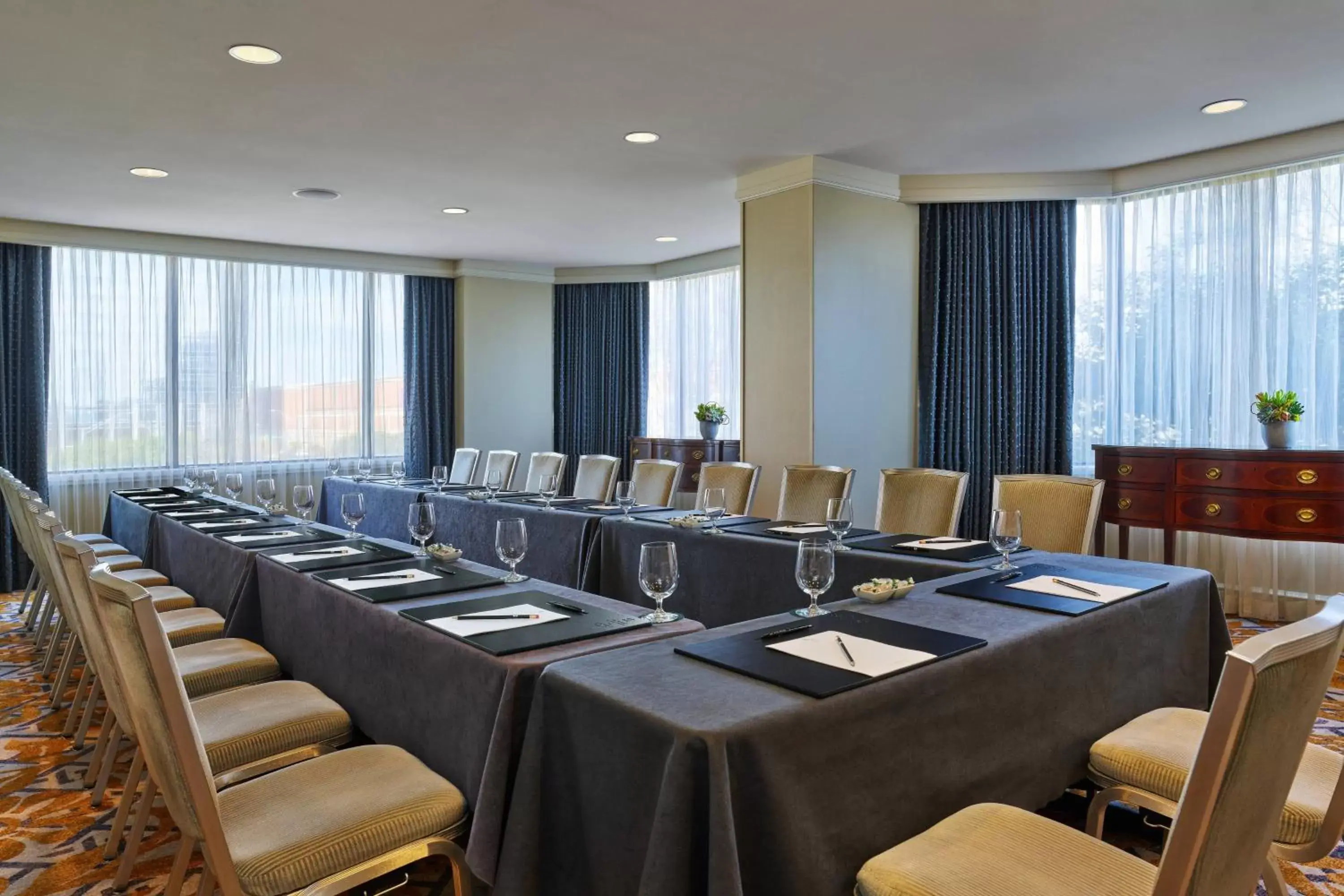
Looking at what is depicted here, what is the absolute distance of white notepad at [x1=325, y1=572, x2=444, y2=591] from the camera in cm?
223

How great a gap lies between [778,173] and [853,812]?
4.40 meters

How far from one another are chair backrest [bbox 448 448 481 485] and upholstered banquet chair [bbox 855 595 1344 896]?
518 cm

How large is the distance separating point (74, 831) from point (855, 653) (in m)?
2.37

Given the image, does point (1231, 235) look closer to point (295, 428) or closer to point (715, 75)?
point (715, 75)

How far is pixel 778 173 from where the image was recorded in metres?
5.16

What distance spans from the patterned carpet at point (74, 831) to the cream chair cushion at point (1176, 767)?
0.57m

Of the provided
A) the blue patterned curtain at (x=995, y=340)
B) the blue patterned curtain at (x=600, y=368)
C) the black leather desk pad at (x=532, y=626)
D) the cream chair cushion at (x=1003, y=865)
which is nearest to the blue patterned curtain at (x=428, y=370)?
the blue patterned curtain at (x=600, y=368)

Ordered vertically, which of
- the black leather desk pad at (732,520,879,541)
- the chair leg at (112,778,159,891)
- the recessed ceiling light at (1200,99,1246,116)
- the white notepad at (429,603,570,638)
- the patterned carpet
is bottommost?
the patterned carpet

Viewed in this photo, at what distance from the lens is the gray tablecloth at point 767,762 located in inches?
46.7

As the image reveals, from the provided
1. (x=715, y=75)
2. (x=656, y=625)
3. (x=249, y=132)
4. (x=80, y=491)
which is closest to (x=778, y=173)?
(x=715, y=75)

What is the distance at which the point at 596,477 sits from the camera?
5.18 meters

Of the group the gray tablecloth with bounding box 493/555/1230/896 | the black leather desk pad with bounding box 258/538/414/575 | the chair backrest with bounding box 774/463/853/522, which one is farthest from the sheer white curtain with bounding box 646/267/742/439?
the gray tablecloth with bounding box 493/555/1230/896

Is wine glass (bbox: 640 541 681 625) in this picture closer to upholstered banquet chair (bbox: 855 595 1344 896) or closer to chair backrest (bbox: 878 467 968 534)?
upholstered banquet chair (bbox: 855 595 1344 896)

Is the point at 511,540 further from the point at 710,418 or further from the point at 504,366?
the point at 504,366
